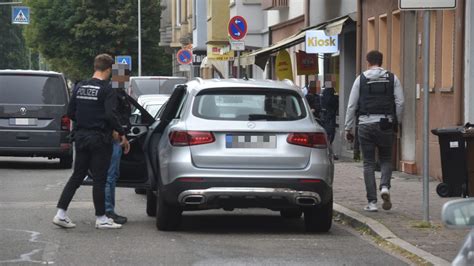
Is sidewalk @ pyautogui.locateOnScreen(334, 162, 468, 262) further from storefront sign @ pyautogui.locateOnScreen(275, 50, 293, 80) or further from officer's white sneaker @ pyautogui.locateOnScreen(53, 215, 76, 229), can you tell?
storefront sign @ pyautogui.locateOnScreen(275, 50, 293, 80)

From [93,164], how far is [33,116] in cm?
1013

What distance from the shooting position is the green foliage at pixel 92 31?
6519cm

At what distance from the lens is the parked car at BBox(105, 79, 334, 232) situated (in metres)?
10.7

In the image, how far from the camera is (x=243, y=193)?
34.9 feet

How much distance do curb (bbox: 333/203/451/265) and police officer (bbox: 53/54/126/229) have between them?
8.94 ft

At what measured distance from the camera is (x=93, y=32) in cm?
6475

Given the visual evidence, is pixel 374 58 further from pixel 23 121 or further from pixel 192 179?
pixel 23 121

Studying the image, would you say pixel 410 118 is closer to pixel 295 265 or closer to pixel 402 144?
pixel 402 144

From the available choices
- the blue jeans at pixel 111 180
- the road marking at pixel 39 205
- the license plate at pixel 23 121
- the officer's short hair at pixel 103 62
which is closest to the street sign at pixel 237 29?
the license plate at pixel 23 121

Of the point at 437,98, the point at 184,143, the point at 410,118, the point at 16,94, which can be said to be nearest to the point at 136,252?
the point at 184,143

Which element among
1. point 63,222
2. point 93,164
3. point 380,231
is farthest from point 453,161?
point 63,222

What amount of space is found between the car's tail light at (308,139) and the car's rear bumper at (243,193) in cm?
38

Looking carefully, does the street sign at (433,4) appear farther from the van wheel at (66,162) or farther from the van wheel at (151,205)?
the van wheel at (66,162)

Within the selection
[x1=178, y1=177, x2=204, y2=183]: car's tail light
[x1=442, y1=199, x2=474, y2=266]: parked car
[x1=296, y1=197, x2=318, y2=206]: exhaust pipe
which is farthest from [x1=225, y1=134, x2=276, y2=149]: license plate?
[x1=442, y1=199, x2=474, y2=266]: parked car
